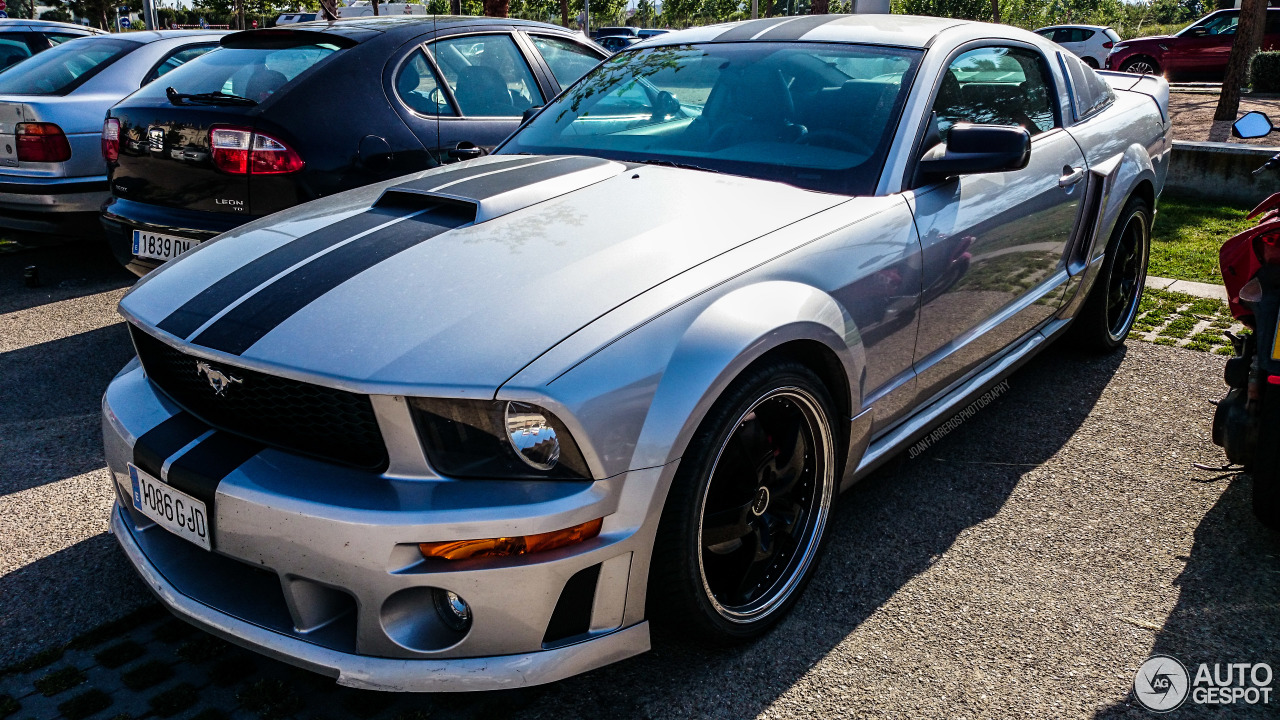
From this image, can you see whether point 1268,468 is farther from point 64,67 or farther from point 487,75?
point 64,67

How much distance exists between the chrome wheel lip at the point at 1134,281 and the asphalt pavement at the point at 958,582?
1.77 feet

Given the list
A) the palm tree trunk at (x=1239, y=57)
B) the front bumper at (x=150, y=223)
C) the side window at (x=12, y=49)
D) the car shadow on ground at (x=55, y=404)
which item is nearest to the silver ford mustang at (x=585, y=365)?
the car shadow on ground at (x=55, y=404)

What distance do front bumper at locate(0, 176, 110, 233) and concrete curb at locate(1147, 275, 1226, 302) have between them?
638 cm

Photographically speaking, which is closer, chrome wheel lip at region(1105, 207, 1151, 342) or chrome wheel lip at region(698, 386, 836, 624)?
chrome wheel lip at region(698, 386, 836, 624)

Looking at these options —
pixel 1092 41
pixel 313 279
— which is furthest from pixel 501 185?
pixel 1092 41

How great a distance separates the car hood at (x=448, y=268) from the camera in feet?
6.51

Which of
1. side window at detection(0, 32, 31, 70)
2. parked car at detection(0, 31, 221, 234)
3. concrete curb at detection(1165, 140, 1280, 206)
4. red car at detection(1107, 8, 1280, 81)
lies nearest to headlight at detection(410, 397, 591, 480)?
parked car at detection(0, 31, 221, 234)

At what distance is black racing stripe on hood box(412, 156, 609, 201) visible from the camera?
2.75 meters

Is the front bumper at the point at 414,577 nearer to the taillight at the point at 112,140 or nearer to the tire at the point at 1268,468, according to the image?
the tire at the point at 1268,468

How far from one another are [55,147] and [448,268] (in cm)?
472

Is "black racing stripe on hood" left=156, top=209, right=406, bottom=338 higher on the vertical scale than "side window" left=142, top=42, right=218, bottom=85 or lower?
lower

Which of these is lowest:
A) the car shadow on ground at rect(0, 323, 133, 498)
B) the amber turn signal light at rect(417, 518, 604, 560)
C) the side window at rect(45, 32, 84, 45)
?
the car shadow on ground at rect(0, 323, 133, 498)

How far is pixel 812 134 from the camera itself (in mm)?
3041

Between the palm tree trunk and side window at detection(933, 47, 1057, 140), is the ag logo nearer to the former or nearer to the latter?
side window at detection(933, 47, 1057, 140)
